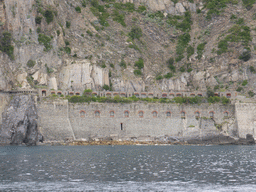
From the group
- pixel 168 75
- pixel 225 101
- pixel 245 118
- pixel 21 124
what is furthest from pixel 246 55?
pixel 21 124

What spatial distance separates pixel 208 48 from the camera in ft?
371

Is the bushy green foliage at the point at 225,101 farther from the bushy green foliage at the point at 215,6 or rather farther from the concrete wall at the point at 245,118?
the bushy green foliage at the point at 215,6

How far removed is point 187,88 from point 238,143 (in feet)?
81.3

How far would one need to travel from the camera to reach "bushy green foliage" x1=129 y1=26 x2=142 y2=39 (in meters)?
118

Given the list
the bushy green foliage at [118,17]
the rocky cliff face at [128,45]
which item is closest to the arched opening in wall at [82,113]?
the rocky cliff face at [128,45]

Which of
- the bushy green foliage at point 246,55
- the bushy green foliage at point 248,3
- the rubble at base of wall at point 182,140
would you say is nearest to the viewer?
the rubble at base of wall at point 182,140

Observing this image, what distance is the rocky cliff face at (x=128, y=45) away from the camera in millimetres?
93562

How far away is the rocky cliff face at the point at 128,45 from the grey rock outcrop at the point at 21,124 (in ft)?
16.5

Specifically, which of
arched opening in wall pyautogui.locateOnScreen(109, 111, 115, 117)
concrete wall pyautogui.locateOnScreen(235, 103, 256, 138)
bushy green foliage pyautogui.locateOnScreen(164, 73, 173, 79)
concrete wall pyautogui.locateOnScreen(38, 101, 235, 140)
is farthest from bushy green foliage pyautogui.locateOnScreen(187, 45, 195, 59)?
arched opening in wall pyautogui.locateOnScreen(109, 111, 115, 117)

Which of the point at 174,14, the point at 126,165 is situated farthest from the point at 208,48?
the point at 126,165

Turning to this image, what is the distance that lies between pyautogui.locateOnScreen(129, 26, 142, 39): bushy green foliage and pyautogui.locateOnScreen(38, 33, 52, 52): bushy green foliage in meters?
28.1

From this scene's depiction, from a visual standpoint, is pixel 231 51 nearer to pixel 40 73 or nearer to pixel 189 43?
pixel 189 43

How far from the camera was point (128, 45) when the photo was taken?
112m

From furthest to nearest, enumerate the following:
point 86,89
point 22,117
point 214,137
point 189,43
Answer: point 189,43 → point 86,89 → point 214,137 → point 22,117
